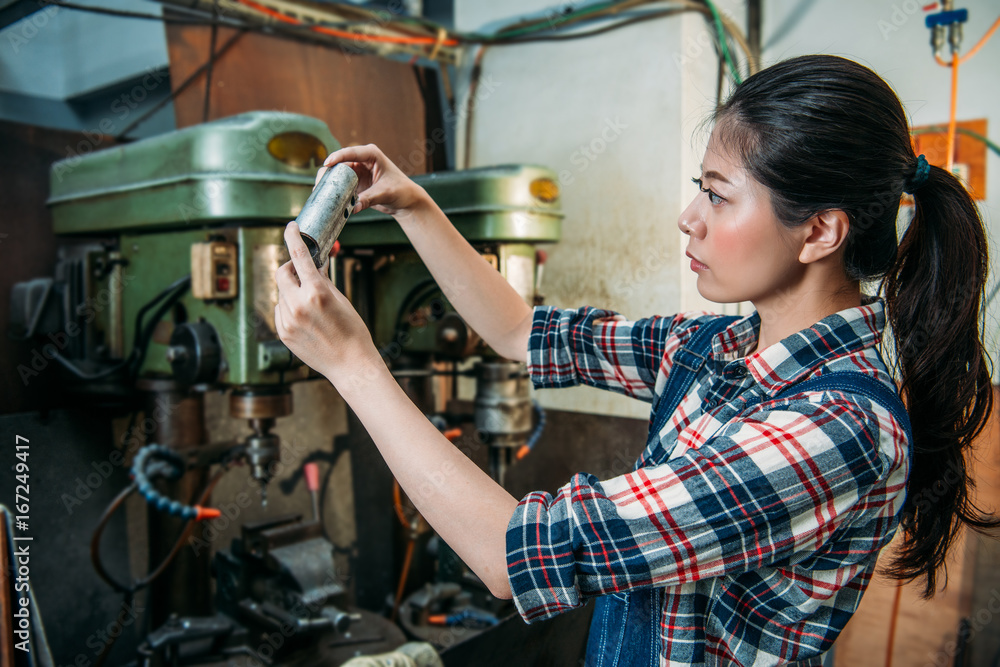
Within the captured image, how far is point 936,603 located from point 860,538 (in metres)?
1.47

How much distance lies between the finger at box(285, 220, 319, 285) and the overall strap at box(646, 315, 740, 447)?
20.2 inches

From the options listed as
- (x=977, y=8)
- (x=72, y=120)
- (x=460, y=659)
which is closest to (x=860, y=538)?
(x=460, y=659)

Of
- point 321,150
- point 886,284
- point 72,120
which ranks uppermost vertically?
point 72,120

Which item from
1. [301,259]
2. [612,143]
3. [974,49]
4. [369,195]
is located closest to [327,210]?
[301,259]

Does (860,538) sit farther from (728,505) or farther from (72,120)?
(72,120)

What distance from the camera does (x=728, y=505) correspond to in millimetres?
642

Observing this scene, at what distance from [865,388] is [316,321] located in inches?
22.5

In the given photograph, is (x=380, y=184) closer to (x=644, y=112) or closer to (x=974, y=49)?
(x=644, y=112)

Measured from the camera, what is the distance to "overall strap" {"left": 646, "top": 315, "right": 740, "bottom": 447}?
3.10 feet

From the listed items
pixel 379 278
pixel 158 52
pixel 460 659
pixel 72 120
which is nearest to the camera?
pixel 460 659

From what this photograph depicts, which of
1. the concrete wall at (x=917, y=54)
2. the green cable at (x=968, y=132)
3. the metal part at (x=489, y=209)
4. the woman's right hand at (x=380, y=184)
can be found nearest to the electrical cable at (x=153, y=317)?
the metal part at (x=489, y=209)

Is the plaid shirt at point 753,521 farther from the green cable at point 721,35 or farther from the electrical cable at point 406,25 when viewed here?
the electrical cable at point 406,25

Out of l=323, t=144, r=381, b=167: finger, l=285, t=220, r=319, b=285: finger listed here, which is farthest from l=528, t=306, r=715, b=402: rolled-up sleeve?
l=285, t=220, r=319, b=285: finger

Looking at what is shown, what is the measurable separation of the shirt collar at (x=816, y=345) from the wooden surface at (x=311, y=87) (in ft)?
4.74
